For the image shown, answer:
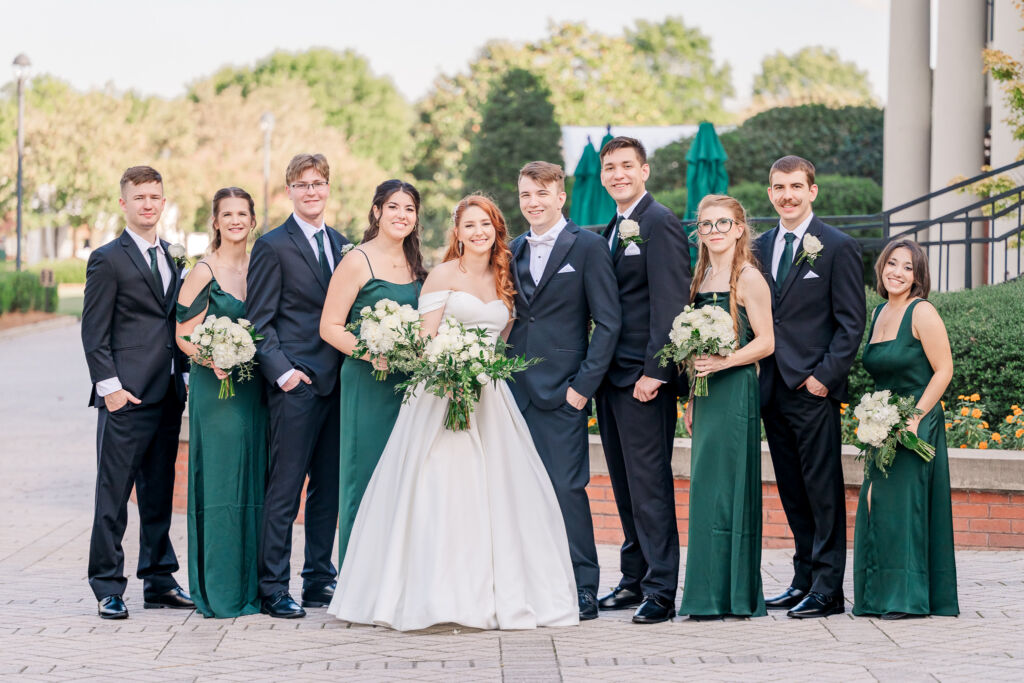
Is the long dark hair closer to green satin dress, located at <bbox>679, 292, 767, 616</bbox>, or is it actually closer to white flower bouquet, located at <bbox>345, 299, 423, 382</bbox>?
white flower bouquet, located at <bbox>345, 299, 423, 382</bbox>

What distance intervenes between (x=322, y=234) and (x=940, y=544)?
3884 millimetres

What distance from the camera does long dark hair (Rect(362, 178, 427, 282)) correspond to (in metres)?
7.11

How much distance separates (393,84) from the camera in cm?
8756

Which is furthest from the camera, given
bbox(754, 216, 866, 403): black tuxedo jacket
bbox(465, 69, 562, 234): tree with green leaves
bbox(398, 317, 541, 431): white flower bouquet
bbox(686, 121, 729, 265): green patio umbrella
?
bbox(465, 69, 562, 234): tree with green leaves

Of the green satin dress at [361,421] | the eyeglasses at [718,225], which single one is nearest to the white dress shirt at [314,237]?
the green satin dress at [361,421]

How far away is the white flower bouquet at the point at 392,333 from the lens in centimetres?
652

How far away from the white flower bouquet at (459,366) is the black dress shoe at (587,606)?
1203 mm

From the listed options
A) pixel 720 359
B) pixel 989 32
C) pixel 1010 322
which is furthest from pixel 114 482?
pixel 989 32

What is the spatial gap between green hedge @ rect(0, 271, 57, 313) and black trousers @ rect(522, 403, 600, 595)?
29342mm

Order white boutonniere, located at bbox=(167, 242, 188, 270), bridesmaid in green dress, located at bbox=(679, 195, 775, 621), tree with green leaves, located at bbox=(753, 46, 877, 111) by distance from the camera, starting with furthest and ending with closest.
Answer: tree with green leaves, located at bbox=(753, 46, 877, 111) < white boutonniere, located at bbox=(167, 242, 188, 270) < bridesmaid in green dress, located at bbox=(679, 195, 775, 621)

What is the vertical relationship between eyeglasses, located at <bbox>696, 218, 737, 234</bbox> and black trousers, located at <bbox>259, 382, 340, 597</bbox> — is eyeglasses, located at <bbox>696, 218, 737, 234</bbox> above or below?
above

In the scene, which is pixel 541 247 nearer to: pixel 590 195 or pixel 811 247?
pixel 811 247

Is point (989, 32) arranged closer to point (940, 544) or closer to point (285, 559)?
point (940, 544)

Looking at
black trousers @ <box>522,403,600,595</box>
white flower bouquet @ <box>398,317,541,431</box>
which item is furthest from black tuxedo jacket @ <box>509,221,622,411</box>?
white flower bouquet @ <box>398,317,541,431</box>
